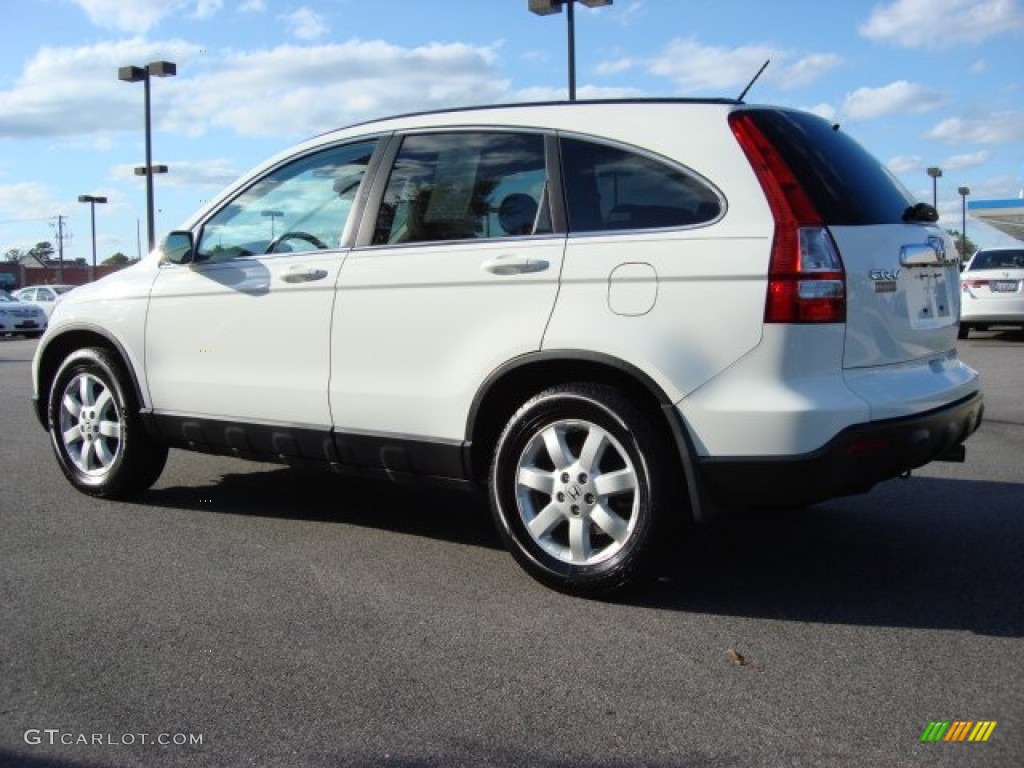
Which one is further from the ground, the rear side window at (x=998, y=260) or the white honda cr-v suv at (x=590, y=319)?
the rear side window at (x=998, y=260)

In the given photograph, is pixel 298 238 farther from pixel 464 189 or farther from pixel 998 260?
pixel 998 260

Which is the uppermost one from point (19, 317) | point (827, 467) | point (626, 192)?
point (626, 192)

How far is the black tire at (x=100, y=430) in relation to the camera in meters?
5.79

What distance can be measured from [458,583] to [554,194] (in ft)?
5.32

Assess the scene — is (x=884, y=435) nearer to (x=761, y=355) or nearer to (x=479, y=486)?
(x=761, y=355)

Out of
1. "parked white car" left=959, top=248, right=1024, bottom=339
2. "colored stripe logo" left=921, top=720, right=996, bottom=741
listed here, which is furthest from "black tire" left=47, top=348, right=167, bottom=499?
"parked white car" left=959, top=248, right=1024, bottom=339

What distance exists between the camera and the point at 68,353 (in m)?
6.24

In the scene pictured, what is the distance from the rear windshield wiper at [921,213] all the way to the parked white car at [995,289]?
13.3 m

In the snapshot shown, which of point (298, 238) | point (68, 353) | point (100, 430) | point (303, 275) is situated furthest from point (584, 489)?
point (68, 353)

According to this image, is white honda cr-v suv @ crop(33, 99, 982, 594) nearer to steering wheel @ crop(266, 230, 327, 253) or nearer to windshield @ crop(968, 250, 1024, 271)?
steering wheel @ crop(266, 230, 327, 253)

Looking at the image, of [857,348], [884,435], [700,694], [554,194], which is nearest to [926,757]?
[700,694]

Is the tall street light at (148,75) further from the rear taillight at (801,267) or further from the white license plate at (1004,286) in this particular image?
the rear taillight at (801,267)
